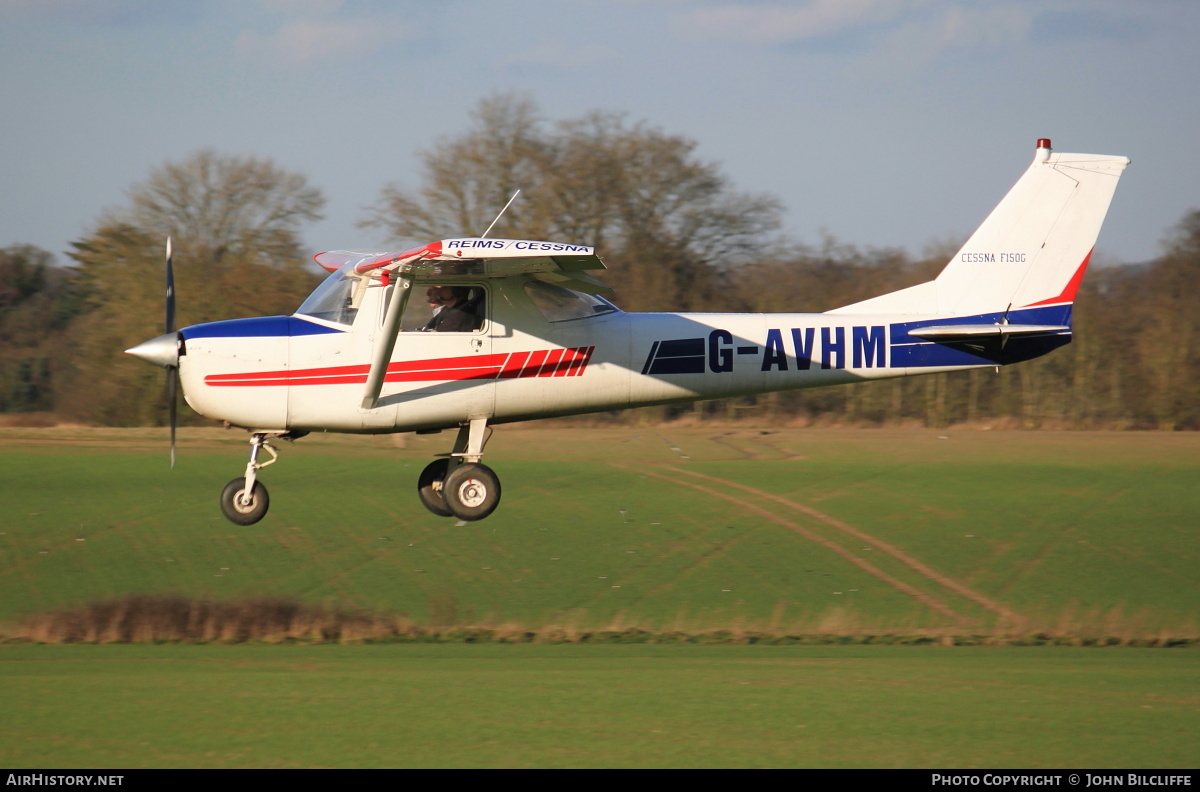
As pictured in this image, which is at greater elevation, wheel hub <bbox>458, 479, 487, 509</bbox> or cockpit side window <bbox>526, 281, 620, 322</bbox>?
cockpit side window <bbox>526, 281, 620, 322</bbox>

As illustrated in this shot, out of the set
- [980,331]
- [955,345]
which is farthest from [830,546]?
[980,331]

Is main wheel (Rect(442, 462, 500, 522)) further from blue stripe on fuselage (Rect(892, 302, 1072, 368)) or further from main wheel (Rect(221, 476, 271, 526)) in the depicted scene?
blue stripe on fuselage (Rect(892, 302, 1072, 368))

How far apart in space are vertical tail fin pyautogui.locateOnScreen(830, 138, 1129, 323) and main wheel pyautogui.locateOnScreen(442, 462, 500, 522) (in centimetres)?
424

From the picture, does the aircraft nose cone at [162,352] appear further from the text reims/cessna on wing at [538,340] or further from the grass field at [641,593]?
the grass field at [641,593]

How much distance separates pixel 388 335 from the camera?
12.1 metres

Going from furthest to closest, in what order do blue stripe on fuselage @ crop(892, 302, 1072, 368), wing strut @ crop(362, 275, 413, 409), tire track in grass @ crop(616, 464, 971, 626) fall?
tire track in grass @ crop(616, 464, 971, 626), blue stripe on fuselage @ crop(892, 302, 1072, 368), wing strut @ crop(362, 275, 413, 409)

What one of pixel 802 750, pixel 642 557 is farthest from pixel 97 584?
pixel 802 750

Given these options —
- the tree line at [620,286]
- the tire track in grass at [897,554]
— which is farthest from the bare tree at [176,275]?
the tire track in grass at [897,554]

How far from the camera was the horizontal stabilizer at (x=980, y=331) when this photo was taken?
44.6 feet

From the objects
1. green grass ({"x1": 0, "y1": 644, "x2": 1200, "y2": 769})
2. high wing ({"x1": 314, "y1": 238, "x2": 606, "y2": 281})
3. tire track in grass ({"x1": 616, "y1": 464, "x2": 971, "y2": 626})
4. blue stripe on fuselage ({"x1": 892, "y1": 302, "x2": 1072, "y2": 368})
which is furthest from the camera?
tire track in grass ({"x1": 616, "y1": 464, "x2": 971, "y2": 626})

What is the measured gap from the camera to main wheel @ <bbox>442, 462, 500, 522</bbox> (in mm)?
13117

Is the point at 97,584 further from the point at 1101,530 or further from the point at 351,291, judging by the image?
the point at 1101,530

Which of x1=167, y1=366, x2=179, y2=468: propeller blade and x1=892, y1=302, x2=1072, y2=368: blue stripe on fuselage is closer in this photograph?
x1=167, y1=366, x2=179, y2=468: propeller blade

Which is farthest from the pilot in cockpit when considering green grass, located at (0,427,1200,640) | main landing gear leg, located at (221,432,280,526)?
green grass, located at (0,427,1200,640)
